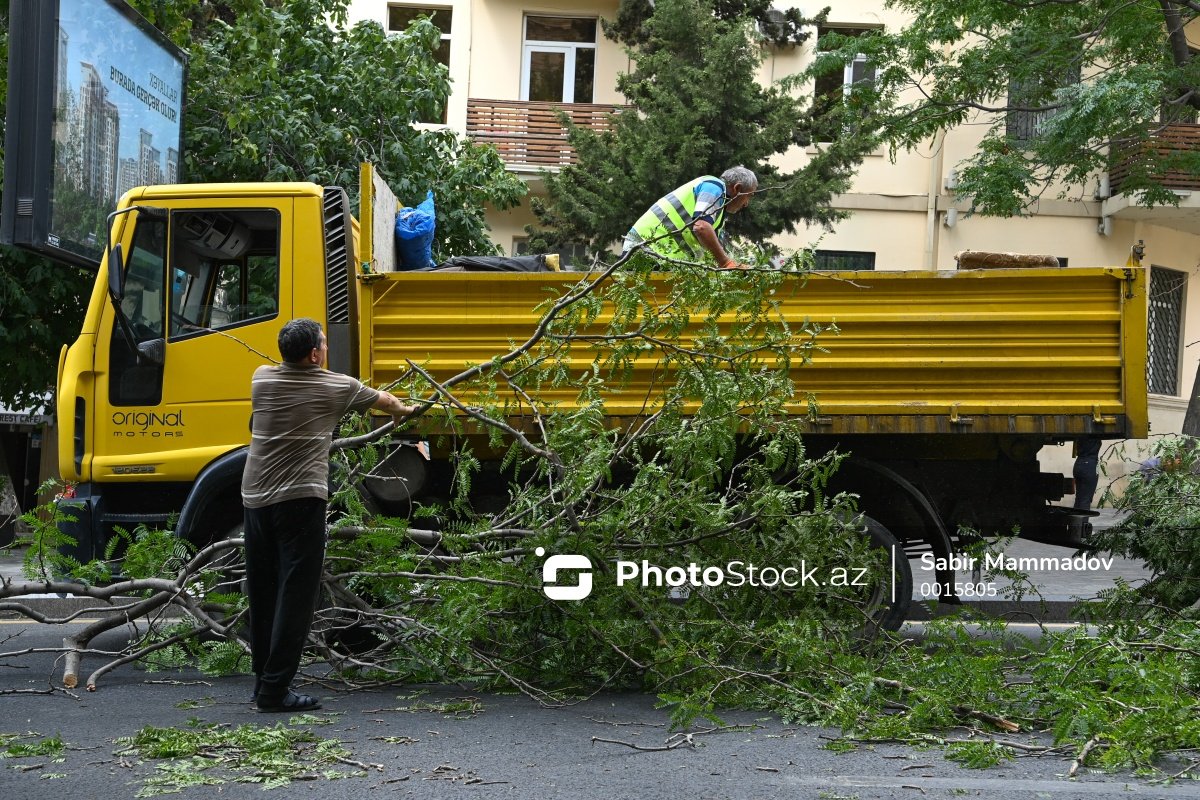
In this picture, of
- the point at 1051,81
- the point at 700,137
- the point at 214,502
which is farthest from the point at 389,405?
the point at 700,137

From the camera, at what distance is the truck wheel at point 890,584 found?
22.2 ft

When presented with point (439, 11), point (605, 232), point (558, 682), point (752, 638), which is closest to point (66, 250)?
point (558, 682)

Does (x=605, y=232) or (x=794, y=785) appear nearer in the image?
(x=794, y=785)

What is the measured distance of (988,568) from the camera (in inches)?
277

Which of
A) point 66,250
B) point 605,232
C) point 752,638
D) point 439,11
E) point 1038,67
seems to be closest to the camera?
point 752,638

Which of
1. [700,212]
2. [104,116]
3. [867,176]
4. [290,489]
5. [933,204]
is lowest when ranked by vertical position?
[290,489]

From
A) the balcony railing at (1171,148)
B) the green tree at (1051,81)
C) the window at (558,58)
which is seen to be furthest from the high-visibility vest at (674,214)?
the window at (558,58)

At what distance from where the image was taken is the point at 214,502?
6.93 m

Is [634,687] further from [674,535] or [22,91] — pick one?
[22,91]

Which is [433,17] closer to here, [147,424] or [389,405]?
[147,424]

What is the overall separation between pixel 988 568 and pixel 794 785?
10.4 ft

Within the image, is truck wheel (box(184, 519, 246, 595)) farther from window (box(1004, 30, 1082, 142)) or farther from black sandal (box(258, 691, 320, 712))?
window (box(1004, 30, 1082, 142))
